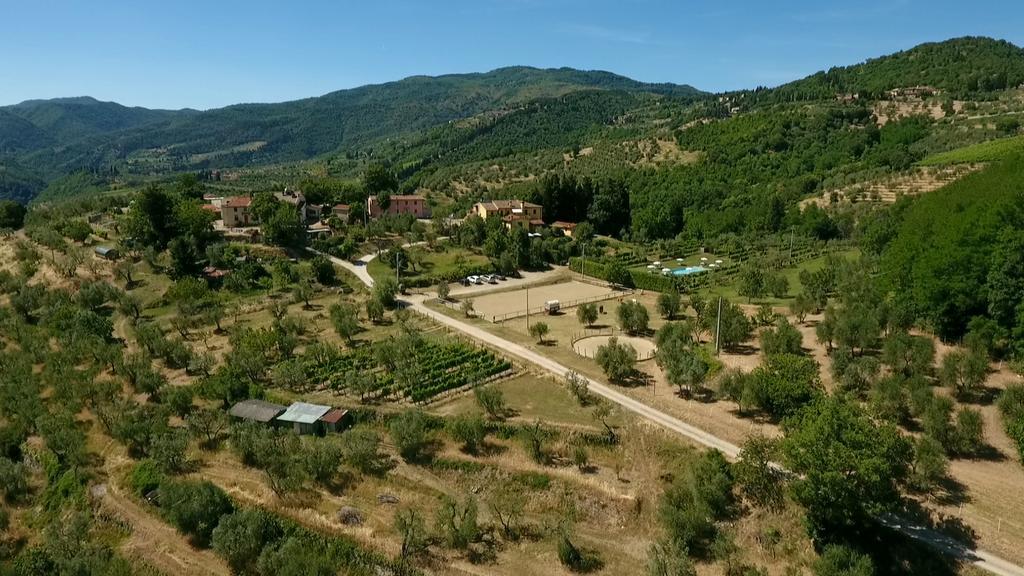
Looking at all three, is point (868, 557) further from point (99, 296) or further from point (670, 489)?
point (99, 296)

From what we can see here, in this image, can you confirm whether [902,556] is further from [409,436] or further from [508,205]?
[508,205]

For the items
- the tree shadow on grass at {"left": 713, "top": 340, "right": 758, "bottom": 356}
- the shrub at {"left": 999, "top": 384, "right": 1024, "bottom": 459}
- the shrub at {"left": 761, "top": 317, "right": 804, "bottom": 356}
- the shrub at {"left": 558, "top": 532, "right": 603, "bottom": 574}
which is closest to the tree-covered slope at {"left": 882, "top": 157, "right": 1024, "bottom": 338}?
the shrub at {"left": 999, "top": 384, "right": 1024, "bottom": 459}

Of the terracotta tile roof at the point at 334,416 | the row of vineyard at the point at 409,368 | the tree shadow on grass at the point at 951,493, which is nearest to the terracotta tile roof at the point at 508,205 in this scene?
the row of vineyard at the point at 409,368

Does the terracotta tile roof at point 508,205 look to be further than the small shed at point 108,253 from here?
Yes

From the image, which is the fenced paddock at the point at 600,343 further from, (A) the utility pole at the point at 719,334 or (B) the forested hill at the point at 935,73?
(B) the forested hill at the point at 935,73

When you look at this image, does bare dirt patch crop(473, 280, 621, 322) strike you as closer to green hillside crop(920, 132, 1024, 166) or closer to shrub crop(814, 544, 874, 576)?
shrub crop(814, 544, 874, 576)

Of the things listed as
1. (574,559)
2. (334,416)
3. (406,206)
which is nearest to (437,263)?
(406,206)
